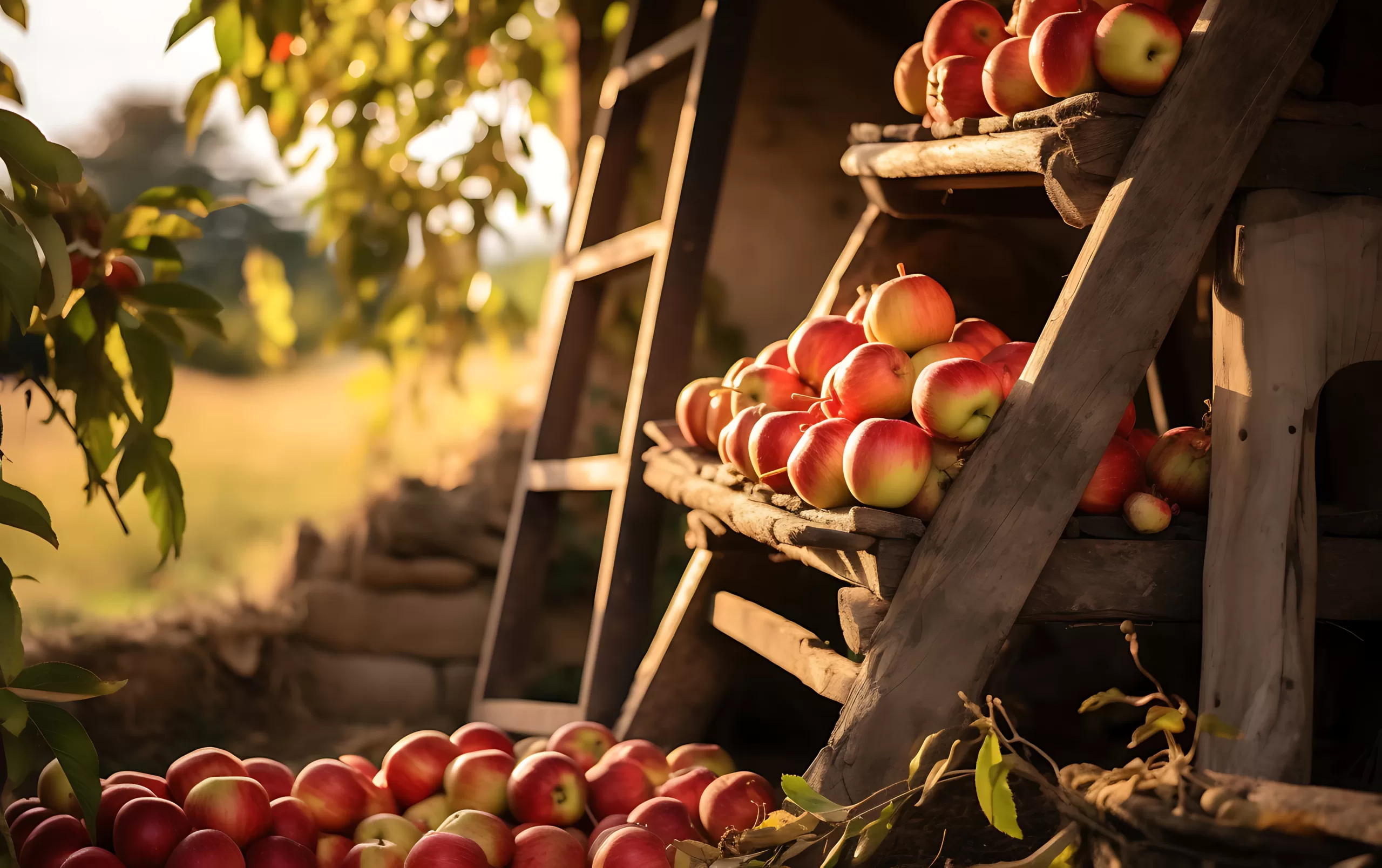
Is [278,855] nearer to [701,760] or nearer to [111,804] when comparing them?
[111,804]

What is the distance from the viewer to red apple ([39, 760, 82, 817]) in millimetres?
1502

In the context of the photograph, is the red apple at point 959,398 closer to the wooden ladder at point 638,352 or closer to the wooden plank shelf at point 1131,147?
the wooden plank shelf at point 1131,147

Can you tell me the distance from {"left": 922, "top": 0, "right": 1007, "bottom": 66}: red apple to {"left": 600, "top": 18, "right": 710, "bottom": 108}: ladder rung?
2.77ft

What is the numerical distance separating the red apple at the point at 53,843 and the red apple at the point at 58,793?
3.2 inches

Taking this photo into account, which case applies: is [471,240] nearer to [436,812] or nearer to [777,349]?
[777,349]

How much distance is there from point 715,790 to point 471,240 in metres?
2.22

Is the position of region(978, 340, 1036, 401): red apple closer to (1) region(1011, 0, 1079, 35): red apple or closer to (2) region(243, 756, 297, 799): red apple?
(1) region(1011, 0, 1079, 35): red apple

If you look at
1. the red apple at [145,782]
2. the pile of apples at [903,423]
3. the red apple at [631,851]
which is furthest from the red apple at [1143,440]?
the red apple at [145,782]

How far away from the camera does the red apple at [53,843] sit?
4.49ft

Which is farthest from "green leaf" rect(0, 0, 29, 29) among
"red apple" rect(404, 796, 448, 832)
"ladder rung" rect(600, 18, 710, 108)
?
"ladder rung" rect(600, 18, 710, 108)

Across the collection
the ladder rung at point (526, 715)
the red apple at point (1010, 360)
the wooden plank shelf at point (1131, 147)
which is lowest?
the ladder rung at point (526, 715)

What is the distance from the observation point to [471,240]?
330cm

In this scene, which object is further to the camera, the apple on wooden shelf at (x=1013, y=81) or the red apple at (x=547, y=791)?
the red apple at (x=547, y=791)

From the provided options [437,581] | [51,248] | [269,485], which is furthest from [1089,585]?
[269,485]
